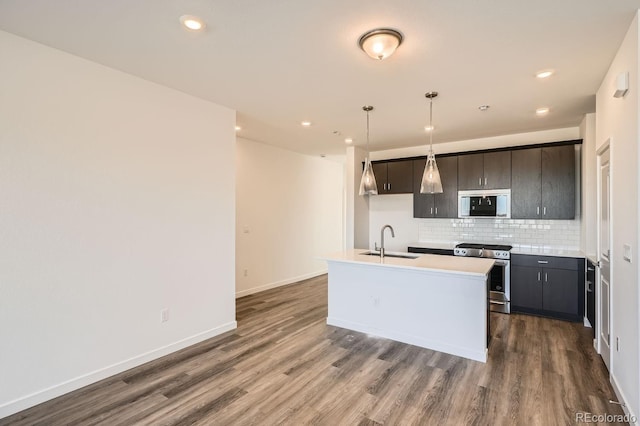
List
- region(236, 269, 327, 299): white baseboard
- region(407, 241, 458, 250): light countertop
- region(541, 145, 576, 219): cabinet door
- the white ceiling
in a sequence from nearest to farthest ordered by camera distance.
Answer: the white ceiling < region(541, 145, 576, 219): cabinet door < region(407, 241, 458, 250): light countertop < region(236, 269, 327, 299): white baseboard

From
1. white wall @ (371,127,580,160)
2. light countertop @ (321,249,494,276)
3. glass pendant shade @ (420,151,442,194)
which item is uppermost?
white wall @ (371,127,580,160)

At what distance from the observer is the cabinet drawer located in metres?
4.19

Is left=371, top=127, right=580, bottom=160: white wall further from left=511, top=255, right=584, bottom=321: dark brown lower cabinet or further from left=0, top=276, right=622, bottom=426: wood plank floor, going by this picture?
left=0, top=276, right=622, bottom=426: wood plank floor

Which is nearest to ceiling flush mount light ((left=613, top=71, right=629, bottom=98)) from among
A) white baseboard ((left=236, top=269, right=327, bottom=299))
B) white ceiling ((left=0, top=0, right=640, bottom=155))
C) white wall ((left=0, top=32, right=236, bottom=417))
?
white ceiling ((left=0, top=0, right=640, bottom=155))

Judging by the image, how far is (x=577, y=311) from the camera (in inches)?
165

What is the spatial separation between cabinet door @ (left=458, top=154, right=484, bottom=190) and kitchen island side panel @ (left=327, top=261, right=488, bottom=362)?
2.40 metres

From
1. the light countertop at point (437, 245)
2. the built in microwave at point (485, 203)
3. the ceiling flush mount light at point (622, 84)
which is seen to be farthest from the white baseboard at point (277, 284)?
the ceiling flush mount light at point (622, 84)

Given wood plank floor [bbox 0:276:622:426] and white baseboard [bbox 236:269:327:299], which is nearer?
wood plank floor [bbox 0:276:622:426]

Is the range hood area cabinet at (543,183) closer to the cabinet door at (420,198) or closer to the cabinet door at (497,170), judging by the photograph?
the cabinet door at (497,170)

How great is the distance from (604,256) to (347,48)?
298 centimetres

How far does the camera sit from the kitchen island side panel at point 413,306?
3213 millimetres

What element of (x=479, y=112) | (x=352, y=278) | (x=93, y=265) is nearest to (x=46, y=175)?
(x=93, y=265)

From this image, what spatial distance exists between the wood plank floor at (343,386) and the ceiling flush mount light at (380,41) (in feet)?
8.56

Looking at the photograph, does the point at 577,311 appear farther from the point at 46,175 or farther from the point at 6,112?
the point at 6,112
